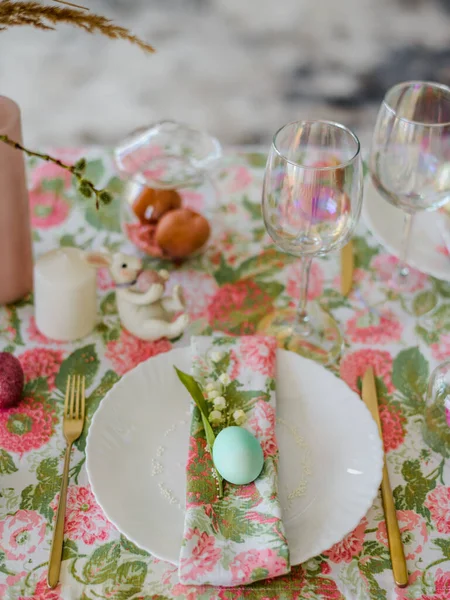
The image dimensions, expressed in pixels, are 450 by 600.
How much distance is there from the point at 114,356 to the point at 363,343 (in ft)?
1.10

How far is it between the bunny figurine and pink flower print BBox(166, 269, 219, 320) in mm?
57

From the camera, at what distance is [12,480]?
79cm

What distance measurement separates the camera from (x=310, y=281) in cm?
107

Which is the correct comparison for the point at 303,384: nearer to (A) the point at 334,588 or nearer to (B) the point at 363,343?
(B) the point at 363,343

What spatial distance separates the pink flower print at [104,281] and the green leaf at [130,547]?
16.2 inches

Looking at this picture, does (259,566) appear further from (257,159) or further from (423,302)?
(257,159)

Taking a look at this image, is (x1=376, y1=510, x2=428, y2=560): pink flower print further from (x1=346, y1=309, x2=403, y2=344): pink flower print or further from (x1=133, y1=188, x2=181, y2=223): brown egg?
(x1=133, y1=188, x2=181, y2=223): brown egg

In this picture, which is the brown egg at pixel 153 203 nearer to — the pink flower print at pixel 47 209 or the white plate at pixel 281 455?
the pink flower print at pixel 47 209

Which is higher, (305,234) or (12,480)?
(305,234)

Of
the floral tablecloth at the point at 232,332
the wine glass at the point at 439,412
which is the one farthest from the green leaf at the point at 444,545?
the wine glass at the point at 439,412

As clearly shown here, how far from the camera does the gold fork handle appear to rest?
2.27 feet

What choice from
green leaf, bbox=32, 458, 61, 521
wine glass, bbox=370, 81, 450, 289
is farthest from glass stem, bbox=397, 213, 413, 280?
green leaf, bbox=32, 458, 61, 521

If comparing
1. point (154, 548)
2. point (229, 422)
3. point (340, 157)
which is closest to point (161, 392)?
point (229, 422)

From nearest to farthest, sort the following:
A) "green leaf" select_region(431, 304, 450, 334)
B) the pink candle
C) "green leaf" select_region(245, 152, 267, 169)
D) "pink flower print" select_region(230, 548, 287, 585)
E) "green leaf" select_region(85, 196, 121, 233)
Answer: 1. "pink flower print" select_region(230, 548, 287, 585)
2. the pink candle
3. "green leaf" select_region(431, 304, 450, 334)
4. "green leaf" select_region(85, 196, 121, 233)
5. "green leaf" select_region(245, 152, 267, 169)
